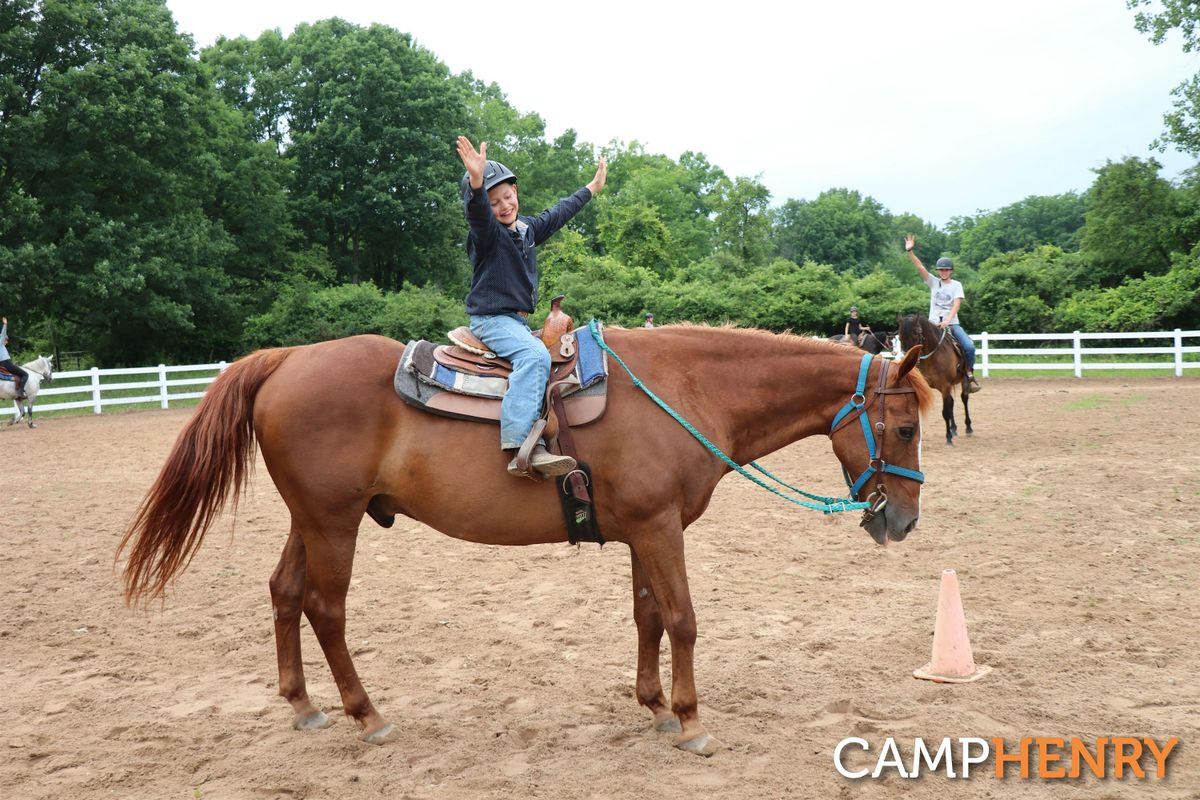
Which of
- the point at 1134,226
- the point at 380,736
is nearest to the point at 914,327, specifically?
the point at 380,736

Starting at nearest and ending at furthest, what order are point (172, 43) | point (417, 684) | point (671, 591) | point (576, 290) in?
1. point (671, 591)
2. point (417, 684)
3. point (172, 43)
4. point (576, 290)

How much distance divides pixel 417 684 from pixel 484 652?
0.58 metres

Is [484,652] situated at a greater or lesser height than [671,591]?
lesser

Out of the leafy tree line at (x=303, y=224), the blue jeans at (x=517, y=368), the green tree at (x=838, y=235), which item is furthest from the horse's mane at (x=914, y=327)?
the green tree at (x=838, y=235)

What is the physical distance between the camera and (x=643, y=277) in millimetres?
37438

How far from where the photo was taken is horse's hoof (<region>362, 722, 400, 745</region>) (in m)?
4.52

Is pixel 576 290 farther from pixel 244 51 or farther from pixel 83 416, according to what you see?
pixel 244 51

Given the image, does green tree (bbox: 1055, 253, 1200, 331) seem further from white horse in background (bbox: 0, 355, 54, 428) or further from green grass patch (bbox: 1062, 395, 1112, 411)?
white horse in background (bbox: 0, 355, 54, 428)

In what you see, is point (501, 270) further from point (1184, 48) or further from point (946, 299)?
point (1184, 48)

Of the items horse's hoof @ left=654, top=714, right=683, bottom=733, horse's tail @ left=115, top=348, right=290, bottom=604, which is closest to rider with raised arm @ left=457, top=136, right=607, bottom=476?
horse's tail @ left=115, top=348, right=290, bottom=604

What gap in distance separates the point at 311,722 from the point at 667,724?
193 centimetres

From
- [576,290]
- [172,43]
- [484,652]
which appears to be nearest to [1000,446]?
[484,652]

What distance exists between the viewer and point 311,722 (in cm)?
474

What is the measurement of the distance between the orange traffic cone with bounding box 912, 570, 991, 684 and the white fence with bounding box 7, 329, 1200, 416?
68.8ft
